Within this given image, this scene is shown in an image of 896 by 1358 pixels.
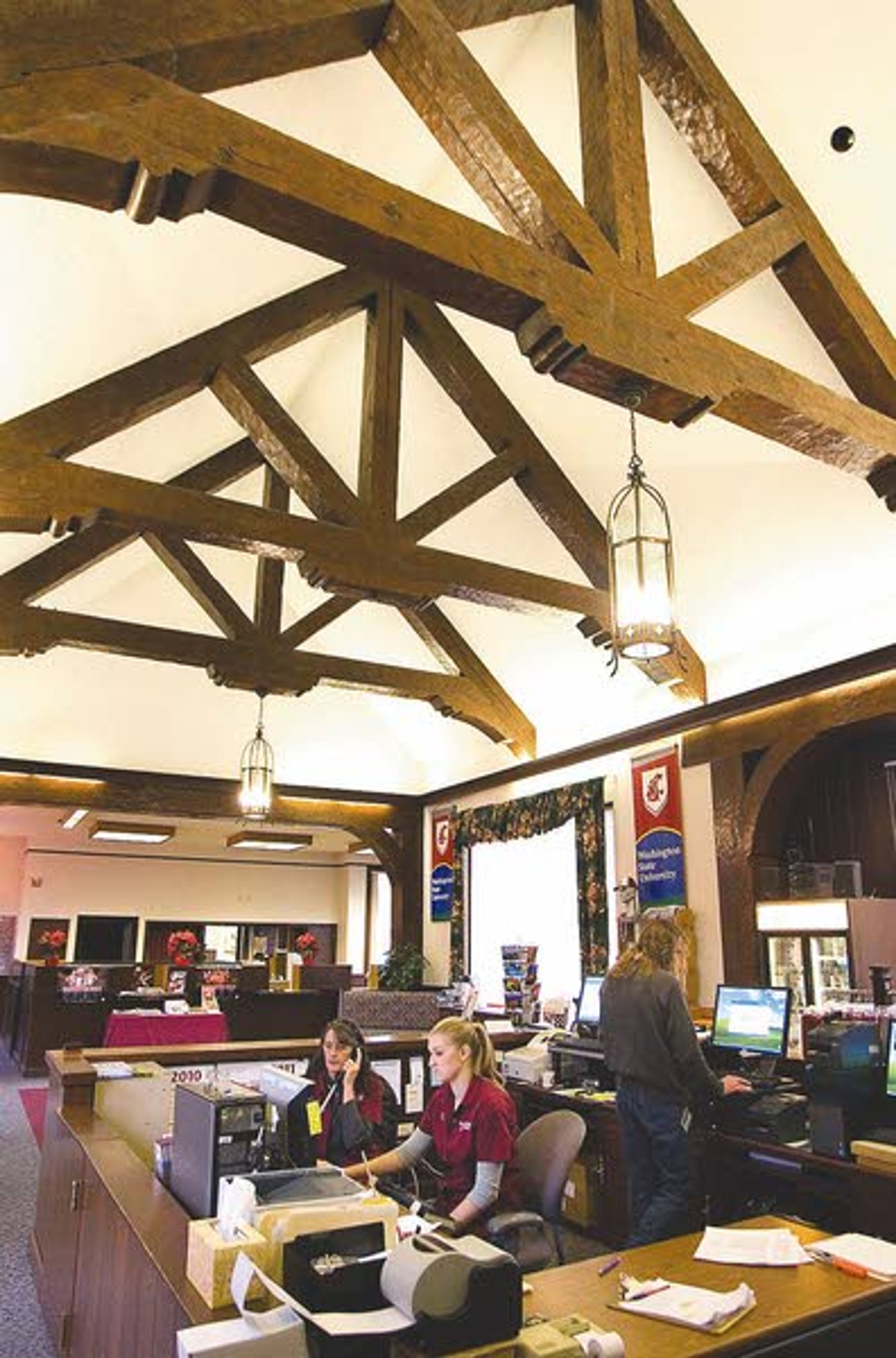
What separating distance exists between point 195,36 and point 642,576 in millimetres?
Result: 1918

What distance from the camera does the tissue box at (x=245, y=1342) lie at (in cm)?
149

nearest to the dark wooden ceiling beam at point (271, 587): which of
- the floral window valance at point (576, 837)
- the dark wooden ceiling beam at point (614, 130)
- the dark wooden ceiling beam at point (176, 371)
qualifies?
the dark wooden ceiling beam at point (176, 371)

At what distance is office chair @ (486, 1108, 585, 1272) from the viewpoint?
2.99 metres

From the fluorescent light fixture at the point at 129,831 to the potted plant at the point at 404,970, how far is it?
446 cm

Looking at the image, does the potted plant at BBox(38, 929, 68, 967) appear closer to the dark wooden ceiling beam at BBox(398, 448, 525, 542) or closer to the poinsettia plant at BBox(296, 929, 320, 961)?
the poinsettia plant at BBox(296, 929, 320, 961)

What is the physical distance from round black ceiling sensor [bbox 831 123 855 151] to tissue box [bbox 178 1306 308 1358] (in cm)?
444

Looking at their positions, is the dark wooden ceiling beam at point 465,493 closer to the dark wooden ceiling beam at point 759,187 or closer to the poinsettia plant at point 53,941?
the dark wooden ceiling beam at point 759,187

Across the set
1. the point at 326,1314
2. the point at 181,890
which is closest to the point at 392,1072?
the point at 326,1314

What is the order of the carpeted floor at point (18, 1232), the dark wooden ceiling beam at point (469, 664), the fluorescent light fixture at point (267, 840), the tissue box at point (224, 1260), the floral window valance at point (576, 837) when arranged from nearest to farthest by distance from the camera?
the tissue box at point (224, 1260) < the carpeted floor at point (18, 1232) < the floral window valance at point (576, 837) < the dark wooden ceiling beam at point (469, 664) < the fluorescent light fixture at point (267, 840)

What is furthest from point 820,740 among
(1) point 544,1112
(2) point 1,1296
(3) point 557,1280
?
(2) point 1,1296

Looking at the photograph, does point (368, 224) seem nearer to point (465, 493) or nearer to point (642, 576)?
point (642, 576)

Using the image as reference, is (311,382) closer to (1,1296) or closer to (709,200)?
(709,200)

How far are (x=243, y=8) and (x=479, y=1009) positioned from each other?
7.13 meters

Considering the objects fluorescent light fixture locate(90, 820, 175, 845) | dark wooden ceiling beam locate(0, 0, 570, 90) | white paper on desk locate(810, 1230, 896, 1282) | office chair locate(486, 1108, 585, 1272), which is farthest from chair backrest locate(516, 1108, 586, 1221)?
fluorescent light fixture locate(90, 820, 175, 845)
